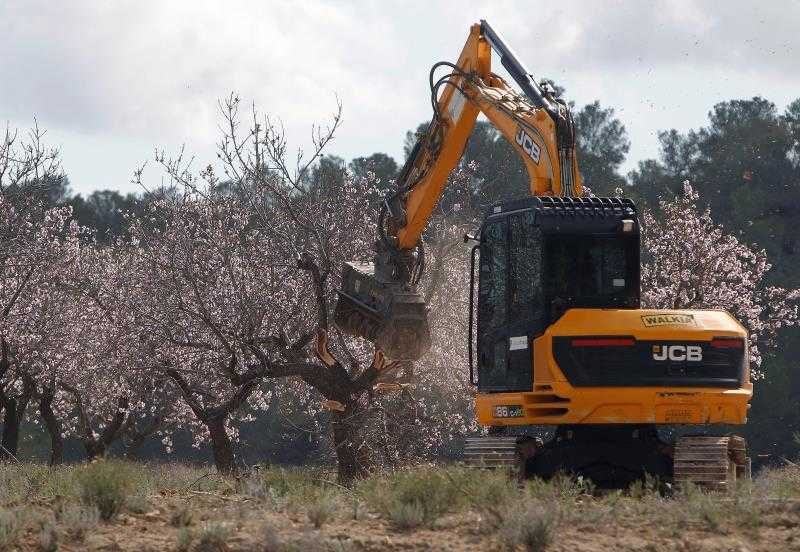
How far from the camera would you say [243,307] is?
23328 millimetres

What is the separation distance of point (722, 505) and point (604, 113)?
203 ft

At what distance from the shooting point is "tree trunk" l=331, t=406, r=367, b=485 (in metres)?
22.2

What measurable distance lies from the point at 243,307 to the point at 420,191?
20.0ft

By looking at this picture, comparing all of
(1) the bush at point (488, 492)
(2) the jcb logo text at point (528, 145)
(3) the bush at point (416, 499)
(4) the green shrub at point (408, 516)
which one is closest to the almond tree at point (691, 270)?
(2) the jcb logo text at point (528, 145)

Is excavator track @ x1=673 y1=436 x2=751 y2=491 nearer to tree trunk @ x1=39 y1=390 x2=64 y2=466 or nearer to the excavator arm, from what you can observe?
the excavator arm

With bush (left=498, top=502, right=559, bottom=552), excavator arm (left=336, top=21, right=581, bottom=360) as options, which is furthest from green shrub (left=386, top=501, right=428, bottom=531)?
excavator arm (left=336, top=21, right=581, bottom=360)

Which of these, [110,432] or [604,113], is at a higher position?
[604,113]

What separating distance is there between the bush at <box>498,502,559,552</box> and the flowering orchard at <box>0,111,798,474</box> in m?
11.6

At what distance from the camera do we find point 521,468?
13.9m

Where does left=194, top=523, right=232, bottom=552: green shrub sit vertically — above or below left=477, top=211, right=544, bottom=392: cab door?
below

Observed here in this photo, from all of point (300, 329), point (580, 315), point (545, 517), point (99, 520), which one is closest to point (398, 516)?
point (545, 517)

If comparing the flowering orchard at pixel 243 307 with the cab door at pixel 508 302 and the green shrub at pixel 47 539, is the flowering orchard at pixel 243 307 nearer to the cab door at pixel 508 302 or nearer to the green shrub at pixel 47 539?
the cab door at pixel 508 302

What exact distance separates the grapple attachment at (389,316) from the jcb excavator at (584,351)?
2.83 meters

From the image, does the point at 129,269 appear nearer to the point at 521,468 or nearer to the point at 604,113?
the point at 521,468
